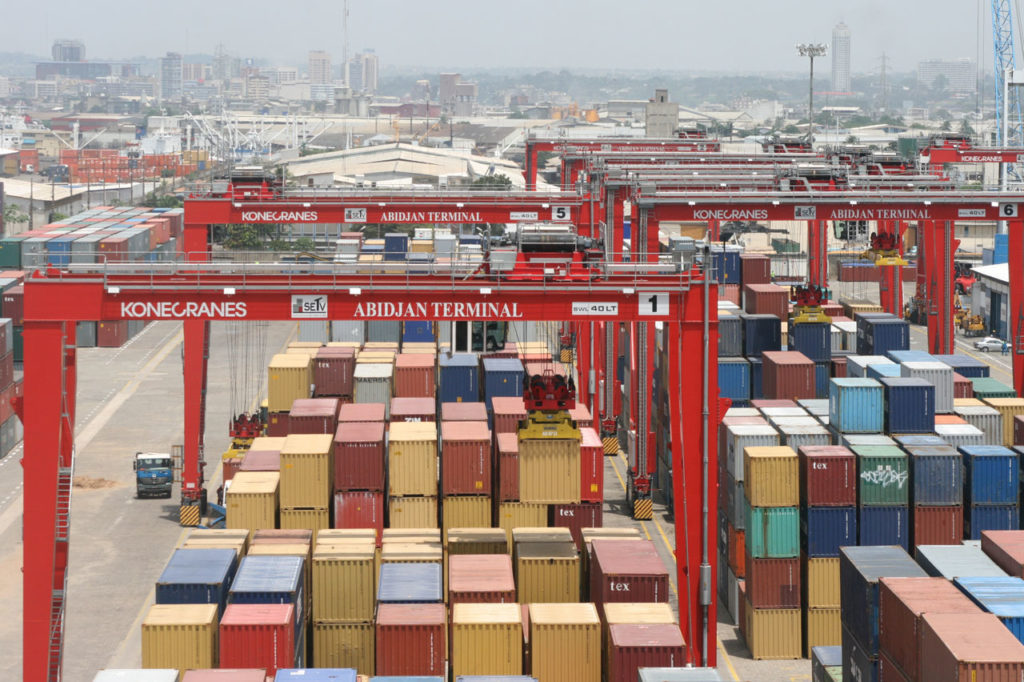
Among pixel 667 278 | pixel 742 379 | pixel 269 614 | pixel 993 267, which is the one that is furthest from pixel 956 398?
pixel 993 267

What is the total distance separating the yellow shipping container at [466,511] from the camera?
40.2 meters

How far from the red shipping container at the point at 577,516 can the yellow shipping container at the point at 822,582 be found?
5573 millimetres

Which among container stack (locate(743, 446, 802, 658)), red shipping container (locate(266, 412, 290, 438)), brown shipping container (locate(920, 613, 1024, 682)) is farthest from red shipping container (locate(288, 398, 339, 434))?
brown shipping container (locate(920, 613, 1024, 682))

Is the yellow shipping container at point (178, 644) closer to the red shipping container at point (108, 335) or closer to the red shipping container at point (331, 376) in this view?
the red shipping container at point (331, 376)

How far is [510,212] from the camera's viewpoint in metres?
59.4

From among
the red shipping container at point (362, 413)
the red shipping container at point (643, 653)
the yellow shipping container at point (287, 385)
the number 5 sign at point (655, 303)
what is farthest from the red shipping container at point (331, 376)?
the red shipping container at point (643, 653)

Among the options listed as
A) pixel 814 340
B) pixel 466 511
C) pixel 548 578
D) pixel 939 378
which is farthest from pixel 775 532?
pixel 814 340

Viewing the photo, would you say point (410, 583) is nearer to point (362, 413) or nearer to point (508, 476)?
point (508, 476)

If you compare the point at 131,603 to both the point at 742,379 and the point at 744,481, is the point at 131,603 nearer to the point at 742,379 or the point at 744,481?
the point at 744,481

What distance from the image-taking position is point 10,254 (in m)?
88.5

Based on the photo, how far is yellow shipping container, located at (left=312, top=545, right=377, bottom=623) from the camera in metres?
33.8

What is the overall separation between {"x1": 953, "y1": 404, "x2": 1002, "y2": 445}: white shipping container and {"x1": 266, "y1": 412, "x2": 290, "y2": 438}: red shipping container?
2111cm

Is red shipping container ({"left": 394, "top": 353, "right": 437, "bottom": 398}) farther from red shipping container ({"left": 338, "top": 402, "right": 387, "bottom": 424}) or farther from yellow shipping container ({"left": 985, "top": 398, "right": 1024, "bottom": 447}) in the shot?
yellow shipping container ({"left": 985, "top": 398, "right": 1024, "bottom": 447})

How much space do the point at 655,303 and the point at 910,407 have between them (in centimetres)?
1020
